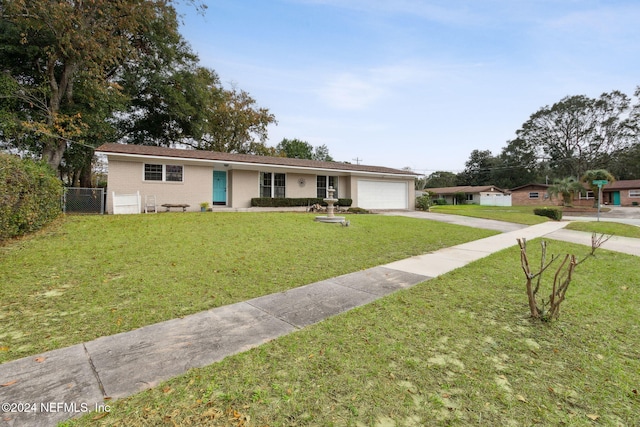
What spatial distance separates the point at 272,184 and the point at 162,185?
601 centimetres

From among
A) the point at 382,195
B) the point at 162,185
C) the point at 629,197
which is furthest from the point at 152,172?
the point at 629,197

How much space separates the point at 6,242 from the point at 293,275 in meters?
6.57

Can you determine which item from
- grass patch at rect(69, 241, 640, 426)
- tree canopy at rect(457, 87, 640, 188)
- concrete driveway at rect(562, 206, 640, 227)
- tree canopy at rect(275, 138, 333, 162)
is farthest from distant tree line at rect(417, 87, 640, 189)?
grass patch at rect(69, 241, 640, 426)

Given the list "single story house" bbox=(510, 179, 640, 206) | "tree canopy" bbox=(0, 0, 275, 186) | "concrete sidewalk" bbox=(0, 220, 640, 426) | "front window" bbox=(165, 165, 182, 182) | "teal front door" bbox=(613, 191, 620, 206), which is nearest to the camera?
"concrete sidewalk" bbox=(0, 220, 640, 426)

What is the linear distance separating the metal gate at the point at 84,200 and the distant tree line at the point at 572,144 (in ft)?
172

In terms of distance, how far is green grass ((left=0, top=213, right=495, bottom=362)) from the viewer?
3.07 meters

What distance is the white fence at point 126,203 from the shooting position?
12.5m

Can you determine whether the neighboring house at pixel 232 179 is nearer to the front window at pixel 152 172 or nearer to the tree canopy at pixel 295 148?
the front window at pixel 152 172

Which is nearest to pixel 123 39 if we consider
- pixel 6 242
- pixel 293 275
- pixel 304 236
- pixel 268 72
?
pixel 268 72

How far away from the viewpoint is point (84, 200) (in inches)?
535

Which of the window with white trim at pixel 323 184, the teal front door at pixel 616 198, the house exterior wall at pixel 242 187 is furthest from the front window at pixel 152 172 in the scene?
the teal front door at pixel 616 198

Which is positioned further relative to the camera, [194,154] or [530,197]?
[530,197]

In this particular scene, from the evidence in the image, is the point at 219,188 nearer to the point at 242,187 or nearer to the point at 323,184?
the point at 242,187

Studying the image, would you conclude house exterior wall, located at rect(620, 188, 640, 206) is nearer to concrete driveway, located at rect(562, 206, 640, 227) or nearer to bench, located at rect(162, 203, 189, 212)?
concrete driveway, located at rect(562, 206, 640, 227)
